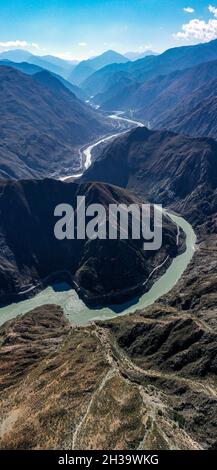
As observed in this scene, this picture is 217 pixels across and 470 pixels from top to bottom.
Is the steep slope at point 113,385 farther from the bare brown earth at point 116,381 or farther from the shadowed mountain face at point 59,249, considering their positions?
the shadowed mountain face at point 59,249

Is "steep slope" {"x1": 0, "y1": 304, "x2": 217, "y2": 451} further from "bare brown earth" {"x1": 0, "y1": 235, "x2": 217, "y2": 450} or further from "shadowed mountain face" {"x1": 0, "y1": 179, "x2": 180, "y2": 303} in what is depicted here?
"shadowed mountain face" {"x1": 0, "y1": 179, "x2": 180, "y2": 303}

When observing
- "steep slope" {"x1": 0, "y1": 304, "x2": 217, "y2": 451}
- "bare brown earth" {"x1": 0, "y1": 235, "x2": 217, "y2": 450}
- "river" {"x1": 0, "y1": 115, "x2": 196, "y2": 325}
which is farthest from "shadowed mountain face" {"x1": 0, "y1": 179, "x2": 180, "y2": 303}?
"steep slope" {"x1": 0, "y1": 304, "x2": 217, "y2": 451}

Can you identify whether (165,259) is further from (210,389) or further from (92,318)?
(210,389)

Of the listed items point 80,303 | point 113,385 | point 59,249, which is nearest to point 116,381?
point 113,385

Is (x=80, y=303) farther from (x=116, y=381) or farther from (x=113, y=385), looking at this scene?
(x=113, y=385)

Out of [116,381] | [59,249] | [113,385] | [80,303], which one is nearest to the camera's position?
[113,385]

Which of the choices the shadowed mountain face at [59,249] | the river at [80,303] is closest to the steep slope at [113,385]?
the river at [80,303]
